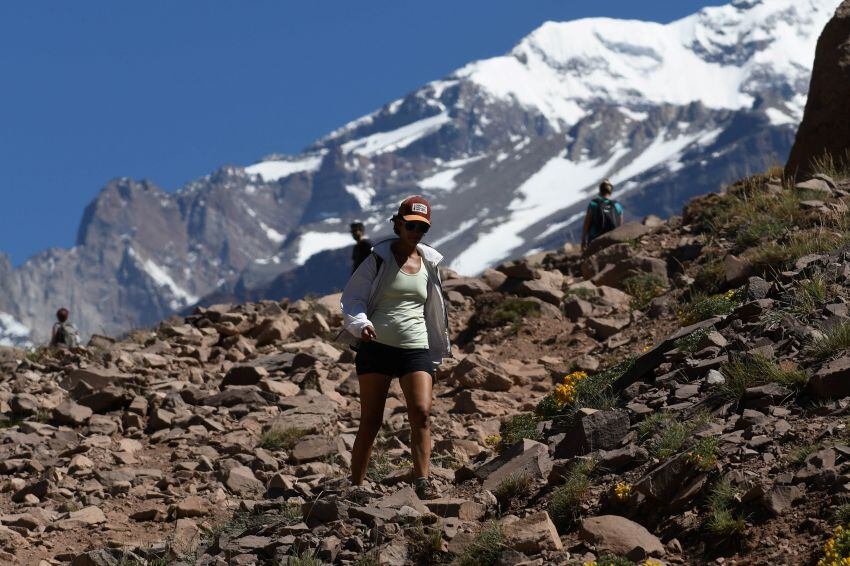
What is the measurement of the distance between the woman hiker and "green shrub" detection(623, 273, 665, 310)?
664 centimetres

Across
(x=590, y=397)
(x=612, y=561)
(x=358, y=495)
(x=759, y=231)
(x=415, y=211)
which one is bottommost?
(x=612, y=561)

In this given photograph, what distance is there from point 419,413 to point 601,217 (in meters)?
11.2

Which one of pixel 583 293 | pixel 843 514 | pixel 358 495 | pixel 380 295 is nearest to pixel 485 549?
pixel 358 495

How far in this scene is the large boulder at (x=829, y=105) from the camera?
16.8m

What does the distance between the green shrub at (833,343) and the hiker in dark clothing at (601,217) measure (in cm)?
1053

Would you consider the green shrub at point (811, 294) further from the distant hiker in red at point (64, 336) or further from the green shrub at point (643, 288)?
the distant hiker in red at point (64, 336)

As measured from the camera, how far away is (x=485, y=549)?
6.79 metres

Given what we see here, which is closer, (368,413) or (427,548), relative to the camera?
(427,548)

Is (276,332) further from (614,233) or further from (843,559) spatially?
(843,559)

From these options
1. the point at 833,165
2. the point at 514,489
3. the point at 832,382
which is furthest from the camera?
the point at 833,165

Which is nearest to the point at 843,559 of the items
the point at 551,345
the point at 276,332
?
the point at 551,345

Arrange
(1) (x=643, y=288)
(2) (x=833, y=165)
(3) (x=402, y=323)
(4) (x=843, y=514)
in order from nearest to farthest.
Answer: (4) (x=843, y=514) → (3) (x=402, y=323) → (1) (x=643, y=288) → (2) (x=833, y=165)

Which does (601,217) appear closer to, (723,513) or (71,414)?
(71,414)

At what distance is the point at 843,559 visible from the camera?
5.75m
